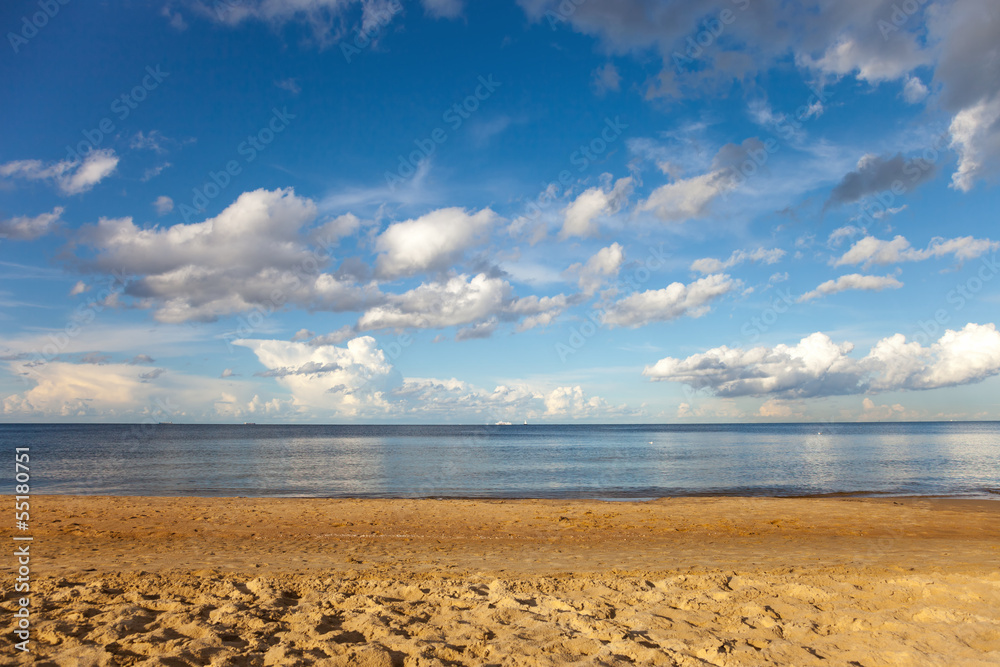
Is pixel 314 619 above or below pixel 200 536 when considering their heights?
above

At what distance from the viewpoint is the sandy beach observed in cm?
589

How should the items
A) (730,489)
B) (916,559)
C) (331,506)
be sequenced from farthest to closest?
(730,489) < (331,506) < (916,559)

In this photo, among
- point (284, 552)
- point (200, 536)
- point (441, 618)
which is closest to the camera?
point (441, 618)

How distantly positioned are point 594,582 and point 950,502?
22.7 m

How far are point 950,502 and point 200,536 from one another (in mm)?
28450

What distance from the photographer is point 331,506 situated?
2089cm


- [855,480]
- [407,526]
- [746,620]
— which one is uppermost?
[746,620]

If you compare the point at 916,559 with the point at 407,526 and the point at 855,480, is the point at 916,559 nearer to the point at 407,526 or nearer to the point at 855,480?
the point at 407,526

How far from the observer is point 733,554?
1236 cm

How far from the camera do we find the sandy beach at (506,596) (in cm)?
589

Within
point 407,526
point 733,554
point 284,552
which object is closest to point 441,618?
point 284,552

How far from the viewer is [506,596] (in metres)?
7.94

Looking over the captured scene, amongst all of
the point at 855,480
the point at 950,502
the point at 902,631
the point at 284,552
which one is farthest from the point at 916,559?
the point at 855,480

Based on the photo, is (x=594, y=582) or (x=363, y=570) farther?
(x=363, y=570)
